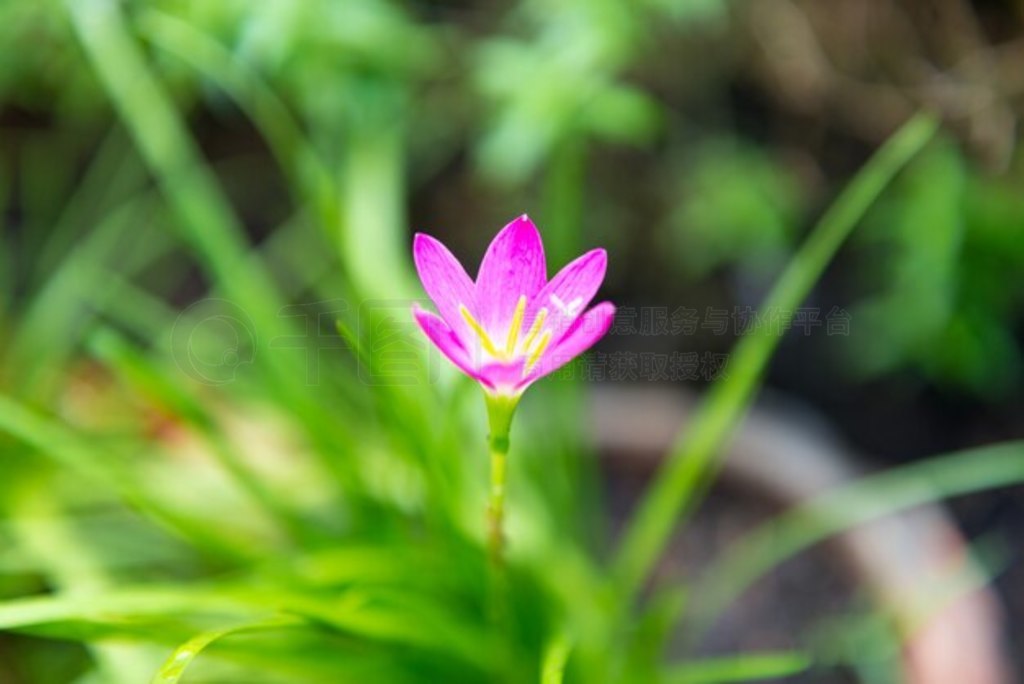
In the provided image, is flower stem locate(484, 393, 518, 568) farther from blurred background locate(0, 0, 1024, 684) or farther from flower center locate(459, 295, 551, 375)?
blurred background locate(0, 0, 1024, 684)

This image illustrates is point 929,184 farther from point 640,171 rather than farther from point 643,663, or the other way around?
point 643,663

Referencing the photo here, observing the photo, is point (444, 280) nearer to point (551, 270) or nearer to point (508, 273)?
point (508, 273)

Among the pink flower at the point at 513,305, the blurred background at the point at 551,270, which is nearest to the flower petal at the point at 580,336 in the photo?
the pink flower at the point at 513,305

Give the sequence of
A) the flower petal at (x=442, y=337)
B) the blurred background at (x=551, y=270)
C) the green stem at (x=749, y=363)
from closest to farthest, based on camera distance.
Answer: the flower petal at (x=442, y=337), the green stem at (x=749, y=363), the blurred background at (x=551, y=270)

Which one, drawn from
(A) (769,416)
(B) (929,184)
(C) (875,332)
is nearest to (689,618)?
(A) (769,416)

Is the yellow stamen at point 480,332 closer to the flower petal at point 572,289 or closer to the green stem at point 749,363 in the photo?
the flower petal at point 572,289

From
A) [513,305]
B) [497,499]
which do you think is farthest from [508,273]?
[497,499]
